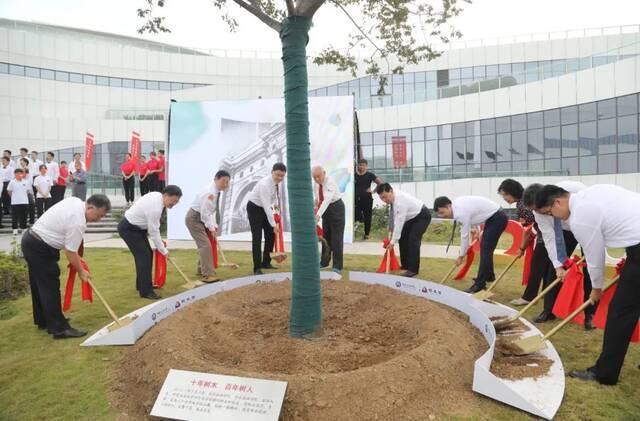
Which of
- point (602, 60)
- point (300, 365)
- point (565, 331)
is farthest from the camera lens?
point (602, 60)

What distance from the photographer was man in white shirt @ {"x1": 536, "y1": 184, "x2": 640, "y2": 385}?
10.6 ft

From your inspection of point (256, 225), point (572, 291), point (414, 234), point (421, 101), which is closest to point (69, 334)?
point (256, 225)

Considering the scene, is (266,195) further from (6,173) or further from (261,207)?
(6,173)

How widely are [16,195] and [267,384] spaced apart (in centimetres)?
1154

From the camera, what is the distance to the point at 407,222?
7.04 m

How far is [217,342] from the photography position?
399 cm

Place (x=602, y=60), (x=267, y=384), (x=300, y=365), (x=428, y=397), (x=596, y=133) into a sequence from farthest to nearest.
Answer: (x=596, y=133) → (x=602, y=60) → (x=300, y=365) → (x=428, y=397) → (x=267, y=384)

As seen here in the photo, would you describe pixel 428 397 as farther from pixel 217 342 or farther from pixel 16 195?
pixel 16 195

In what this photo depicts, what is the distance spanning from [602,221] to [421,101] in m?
23.0

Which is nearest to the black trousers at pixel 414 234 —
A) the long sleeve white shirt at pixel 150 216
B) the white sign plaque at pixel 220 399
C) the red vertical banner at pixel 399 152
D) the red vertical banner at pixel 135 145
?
the long sleeve white shirt at pixel 150 216

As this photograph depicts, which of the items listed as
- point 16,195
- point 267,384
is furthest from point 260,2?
point 16,195

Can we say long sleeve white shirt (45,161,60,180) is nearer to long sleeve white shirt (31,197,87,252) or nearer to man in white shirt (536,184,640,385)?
long sleeve white shirt (31,197,87,252)

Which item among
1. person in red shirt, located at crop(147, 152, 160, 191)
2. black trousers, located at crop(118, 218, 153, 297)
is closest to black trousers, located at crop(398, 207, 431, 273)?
black trousers, located at crop(118, 218, 153, 297)

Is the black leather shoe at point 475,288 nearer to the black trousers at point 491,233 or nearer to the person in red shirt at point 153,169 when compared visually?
the black trousers at point 491,233
